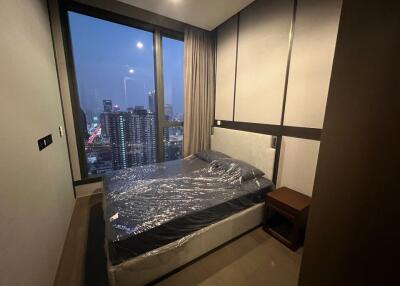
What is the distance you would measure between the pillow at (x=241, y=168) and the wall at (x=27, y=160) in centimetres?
199

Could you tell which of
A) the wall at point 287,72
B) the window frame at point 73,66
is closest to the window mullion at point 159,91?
the window frame at point 73,66


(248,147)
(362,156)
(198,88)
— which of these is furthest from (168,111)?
(362,156)

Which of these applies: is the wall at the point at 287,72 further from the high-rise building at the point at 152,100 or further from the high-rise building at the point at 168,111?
the high-rise building at the point at 152,100

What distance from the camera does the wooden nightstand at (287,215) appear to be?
5.65 ft

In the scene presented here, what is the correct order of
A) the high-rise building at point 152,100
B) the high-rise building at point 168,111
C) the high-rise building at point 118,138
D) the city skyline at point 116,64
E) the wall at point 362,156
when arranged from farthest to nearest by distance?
the high-rise building at point 168,111 → the high-rise building at point 152,100 → the high-rise building at point 118,138 → the city skyline at point 116,64 → the wall at point 362,156

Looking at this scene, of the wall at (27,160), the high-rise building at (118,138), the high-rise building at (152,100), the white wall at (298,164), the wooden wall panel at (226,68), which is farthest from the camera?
the high-rise building at (152,100)

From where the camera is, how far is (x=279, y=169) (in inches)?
89.1

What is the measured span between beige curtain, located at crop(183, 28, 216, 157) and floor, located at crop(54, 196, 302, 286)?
77.2 inches

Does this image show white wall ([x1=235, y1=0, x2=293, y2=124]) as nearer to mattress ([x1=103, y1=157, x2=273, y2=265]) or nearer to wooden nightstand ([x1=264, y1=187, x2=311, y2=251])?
wooden nightstand ([x1=264, y1=187, x2=311, y2=251])

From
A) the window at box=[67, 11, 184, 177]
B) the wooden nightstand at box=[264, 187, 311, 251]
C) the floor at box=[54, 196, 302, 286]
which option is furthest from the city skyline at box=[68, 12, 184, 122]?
the wooden nightstand at box=[264, 187, 311, 251]

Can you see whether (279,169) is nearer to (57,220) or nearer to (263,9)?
(263,9)

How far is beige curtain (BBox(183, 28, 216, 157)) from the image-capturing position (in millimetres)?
3115

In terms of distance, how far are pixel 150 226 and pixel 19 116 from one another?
4.09 feet

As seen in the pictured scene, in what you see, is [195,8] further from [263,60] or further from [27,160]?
[27,160]
